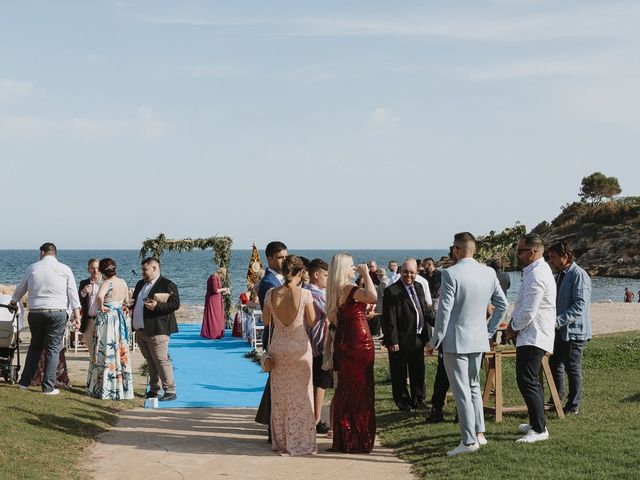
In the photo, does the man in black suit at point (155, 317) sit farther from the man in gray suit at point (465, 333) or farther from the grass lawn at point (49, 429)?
the man in gray suit at point (465, 333)

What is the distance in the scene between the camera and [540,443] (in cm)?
719

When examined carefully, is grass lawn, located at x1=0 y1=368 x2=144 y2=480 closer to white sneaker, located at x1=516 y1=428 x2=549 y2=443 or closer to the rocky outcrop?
white sneaker, located at x1=516 y1=428 x2=549 y2=443

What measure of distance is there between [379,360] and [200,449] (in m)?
7.41

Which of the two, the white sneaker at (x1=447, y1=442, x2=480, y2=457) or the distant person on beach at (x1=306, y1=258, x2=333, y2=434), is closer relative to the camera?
the white sneaker at (x1=447, y1=442, x2=480, y2=457)

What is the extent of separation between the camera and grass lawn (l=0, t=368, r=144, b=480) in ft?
22.2

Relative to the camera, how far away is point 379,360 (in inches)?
580

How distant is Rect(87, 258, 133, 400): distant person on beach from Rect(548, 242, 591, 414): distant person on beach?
5485 millimetres

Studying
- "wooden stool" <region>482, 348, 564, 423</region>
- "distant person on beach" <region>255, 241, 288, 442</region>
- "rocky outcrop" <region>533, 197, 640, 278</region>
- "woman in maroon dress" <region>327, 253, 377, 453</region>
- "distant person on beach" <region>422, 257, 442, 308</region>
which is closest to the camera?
"woman in maroon dress" <region>327, 253, 377, 453</region>

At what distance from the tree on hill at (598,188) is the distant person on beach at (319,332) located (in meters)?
95.4

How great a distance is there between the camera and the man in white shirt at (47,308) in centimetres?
1030

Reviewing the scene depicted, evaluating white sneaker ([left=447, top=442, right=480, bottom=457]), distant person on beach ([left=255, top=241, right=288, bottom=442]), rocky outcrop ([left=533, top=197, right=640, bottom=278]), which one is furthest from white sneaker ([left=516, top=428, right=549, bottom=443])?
rocky outcrop ([left=533, top=197, right=640, bottom=278])

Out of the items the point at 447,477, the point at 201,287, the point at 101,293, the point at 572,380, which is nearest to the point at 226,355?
the point at 101,293

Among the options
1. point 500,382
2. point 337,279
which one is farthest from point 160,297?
point 500,382

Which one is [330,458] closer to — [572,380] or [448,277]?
[448,277]
